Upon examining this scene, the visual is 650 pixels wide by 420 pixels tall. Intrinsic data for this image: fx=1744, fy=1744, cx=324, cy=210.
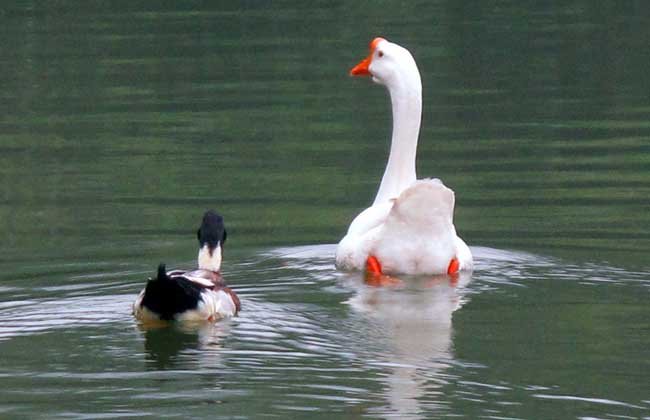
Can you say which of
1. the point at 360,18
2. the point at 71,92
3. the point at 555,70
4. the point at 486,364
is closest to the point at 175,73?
the point at 71,92

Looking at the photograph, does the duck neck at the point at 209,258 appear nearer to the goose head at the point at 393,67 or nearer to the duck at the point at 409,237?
the duck at the point at 409,237

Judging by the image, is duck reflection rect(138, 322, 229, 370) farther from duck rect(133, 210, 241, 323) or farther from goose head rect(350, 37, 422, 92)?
goose head rect(350, 37, 422, 92)

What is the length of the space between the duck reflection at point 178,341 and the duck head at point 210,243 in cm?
79

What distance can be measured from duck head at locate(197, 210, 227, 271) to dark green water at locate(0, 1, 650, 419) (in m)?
0.41

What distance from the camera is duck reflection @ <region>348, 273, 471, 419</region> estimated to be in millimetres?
8773

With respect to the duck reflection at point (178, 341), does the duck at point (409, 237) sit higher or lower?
higher

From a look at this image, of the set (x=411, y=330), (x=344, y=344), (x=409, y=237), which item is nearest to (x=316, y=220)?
(x=409, y=237)

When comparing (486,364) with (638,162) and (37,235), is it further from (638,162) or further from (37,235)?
(638,162)

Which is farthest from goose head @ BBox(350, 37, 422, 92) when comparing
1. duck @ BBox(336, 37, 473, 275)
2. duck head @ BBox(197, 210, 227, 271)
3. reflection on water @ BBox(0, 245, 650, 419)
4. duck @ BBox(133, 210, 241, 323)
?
duck @ BBox(133, 210, 241, 323)

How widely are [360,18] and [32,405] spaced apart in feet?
79.0

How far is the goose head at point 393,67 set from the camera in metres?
13.7

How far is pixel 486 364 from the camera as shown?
Answer: 9.49 meters

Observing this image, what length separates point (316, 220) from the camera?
47.5 ft

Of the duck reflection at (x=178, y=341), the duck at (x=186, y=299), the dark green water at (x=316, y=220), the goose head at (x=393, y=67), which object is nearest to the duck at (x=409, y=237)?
the dark green water at (x=316, y=220)
